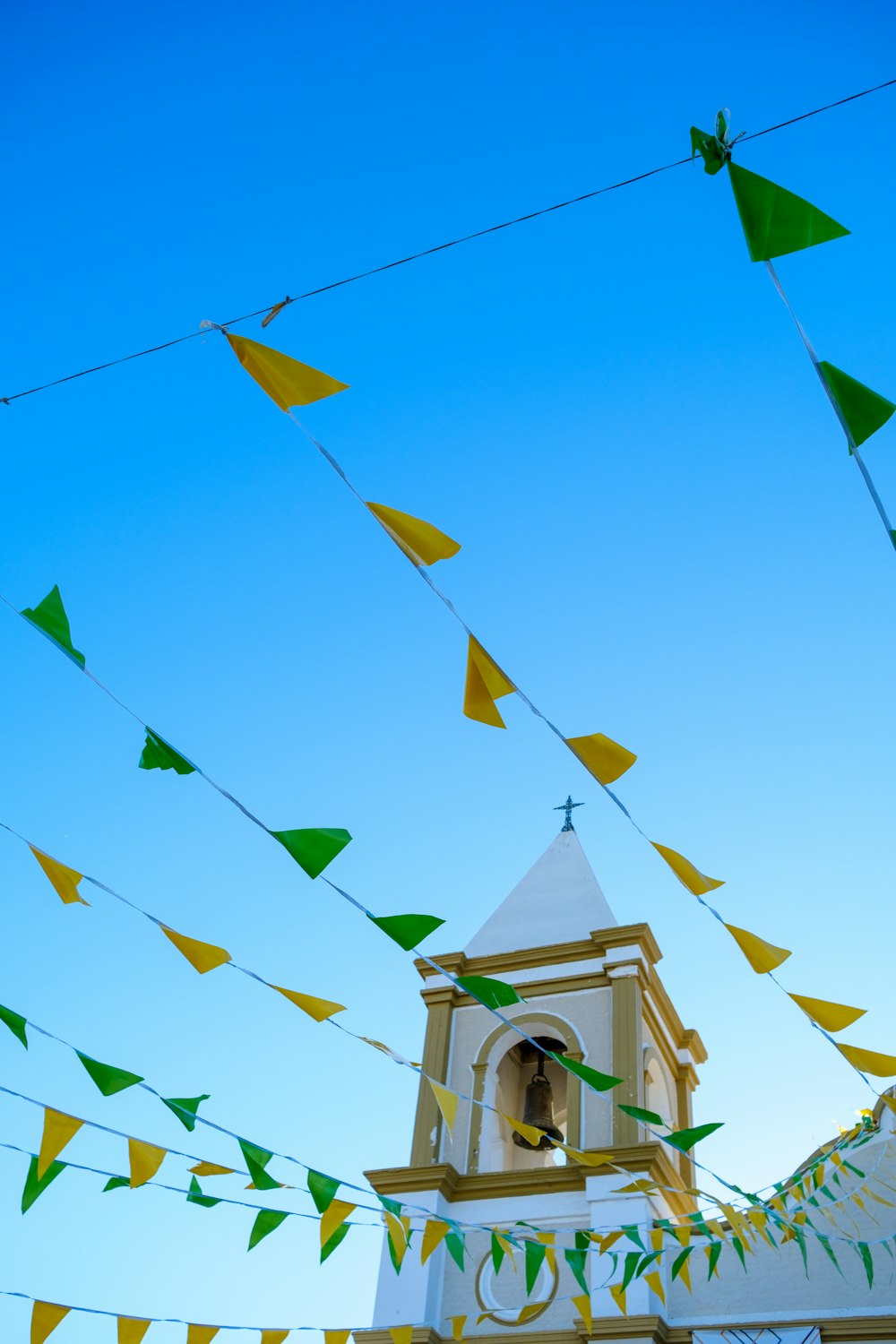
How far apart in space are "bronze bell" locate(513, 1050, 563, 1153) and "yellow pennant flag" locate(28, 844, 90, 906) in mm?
6369

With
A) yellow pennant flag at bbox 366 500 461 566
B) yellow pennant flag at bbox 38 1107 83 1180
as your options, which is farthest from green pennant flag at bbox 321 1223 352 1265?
yellow pennant flag at bbox 366 500 461 566

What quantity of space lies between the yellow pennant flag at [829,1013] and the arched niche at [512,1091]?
6172mm

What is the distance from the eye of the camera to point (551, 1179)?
27.9ft

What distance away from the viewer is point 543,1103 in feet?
30.7

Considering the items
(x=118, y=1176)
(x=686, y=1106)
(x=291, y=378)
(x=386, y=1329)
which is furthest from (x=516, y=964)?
(x=291, y=378)

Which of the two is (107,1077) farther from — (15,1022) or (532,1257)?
(532,1257)

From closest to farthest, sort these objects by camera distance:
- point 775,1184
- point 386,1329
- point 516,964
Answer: point 775,1184
point 386,1329
point 516,964

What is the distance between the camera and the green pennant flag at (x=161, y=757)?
340 cm

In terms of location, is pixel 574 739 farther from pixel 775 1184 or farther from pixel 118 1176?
pixel 775 1184

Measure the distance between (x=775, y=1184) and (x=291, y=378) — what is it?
186 inches

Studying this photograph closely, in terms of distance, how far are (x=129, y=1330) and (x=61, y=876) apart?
2.29m

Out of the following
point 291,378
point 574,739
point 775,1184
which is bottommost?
point 775,1184

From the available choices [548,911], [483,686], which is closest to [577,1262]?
[483,686]

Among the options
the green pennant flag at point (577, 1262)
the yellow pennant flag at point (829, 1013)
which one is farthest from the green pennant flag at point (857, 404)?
the green pennant flag at point (577, 1262)
